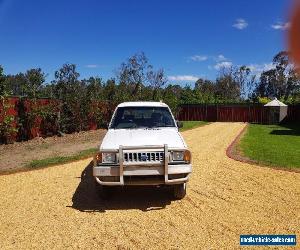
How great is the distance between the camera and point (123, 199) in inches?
299

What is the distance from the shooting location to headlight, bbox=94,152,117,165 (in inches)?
272

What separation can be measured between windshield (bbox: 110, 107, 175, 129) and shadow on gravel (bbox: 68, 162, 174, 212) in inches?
53.9

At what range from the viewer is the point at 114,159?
22.7 feet

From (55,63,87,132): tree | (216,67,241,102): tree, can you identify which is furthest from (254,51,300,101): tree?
(55,63,87,132): tree

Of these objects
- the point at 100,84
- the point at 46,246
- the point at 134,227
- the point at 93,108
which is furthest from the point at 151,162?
the point at 100,84

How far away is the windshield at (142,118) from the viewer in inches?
341

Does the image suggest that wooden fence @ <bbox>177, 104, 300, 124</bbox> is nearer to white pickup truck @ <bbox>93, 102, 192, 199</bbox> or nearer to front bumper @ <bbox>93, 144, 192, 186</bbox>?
white pickup truck @ <bbox>93, 102, 192, 199</bbox>

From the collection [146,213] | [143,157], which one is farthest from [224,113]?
[146,213]

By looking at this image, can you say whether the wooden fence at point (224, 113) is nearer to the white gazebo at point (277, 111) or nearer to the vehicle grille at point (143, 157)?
the white gazebo at point (277, 111)

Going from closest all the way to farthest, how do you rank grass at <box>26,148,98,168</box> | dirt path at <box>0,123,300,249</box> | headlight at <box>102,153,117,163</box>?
dirt path at <box>0,123,300,249</box> < headlight at <box>102,153,117,163</box> < grass at <box>26,148,98,168</box>

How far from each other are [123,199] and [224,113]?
40.7 metres

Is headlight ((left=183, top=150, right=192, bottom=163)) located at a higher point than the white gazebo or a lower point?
higher

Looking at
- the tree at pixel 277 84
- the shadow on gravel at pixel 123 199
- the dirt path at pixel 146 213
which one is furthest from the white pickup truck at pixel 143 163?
the tree at pixel 277 84

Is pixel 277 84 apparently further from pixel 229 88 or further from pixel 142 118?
pixel 142 118
